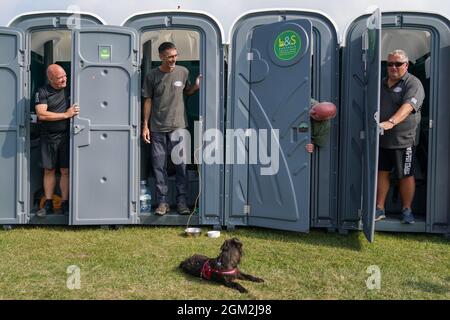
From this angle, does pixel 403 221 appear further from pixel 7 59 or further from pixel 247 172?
pixel 7 59

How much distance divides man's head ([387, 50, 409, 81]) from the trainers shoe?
2.60m

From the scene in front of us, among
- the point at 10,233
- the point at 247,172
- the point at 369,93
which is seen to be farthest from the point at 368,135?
the point at 10,233

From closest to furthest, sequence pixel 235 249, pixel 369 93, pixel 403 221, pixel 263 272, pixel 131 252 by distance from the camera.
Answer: pixel 235 249, pixel 263 272, pixel 131 252, pixel 369 93, pixel 403 221

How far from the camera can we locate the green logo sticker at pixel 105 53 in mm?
4355

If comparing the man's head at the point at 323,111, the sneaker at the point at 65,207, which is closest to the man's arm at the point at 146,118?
the sneaker at the point at 65,207

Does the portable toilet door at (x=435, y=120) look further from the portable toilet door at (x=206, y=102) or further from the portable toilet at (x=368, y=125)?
the portable toilet door at (x=206, y=102)

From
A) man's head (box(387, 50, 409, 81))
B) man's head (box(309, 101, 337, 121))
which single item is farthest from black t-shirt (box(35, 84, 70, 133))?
man's head (box(387, 50, 409, 81))

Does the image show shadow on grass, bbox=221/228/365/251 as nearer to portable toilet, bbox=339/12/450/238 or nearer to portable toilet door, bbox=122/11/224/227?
portable toilet, bbox=339/12/450/238

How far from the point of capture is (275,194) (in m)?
4.36

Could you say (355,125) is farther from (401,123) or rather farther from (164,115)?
(164,115)

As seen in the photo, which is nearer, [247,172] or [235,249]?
[235,249]

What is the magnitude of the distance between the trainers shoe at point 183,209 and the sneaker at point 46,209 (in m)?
1.47

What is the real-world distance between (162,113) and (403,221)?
2.82m

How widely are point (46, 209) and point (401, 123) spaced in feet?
13.0
